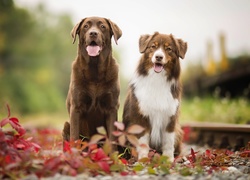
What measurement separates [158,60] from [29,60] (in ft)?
71.0

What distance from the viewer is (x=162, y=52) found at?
538 cm

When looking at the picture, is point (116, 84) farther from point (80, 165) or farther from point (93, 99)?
point (80, 165)

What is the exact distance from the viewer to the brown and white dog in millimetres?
5535

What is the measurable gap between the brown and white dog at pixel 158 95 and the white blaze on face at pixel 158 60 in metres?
0.01

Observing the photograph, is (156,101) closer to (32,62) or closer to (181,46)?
(181,46)

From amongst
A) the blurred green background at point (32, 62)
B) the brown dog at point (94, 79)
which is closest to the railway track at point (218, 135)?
the brown dog at point (94, 79)

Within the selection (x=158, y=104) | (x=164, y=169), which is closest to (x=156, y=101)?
(x=158, y=104)

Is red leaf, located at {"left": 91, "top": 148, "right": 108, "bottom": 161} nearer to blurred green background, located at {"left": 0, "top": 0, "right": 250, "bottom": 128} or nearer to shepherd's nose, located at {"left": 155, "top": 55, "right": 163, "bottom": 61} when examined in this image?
shepherd's nose, located at {"left": 155, "top": 55, "right": 163, "bottom": 61}

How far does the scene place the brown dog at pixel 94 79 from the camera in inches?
211

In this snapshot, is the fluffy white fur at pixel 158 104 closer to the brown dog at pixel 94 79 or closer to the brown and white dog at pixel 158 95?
the brown and white dog at pixel 158 95

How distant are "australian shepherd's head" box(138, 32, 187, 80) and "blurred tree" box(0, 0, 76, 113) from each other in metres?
17.2

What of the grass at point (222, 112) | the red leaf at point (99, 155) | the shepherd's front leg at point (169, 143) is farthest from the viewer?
the grass at point (222, 112)

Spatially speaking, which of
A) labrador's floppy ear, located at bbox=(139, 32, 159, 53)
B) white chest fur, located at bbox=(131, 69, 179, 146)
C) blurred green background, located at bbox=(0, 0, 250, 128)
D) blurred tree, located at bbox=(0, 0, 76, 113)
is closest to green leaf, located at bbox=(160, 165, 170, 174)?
white chest fur, located at bbox=(131, 69, 179, 146)

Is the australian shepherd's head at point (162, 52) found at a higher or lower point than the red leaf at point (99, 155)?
higher
